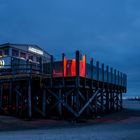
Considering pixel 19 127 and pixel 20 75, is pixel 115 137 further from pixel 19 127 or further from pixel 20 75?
pixel 20 75

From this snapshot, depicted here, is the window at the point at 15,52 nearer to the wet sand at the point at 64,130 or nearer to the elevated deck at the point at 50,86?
the elevated deck at the point at 50,86

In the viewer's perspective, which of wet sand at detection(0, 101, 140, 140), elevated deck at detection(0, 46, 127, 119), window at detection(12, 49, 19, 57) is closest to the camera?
wet sand at detection(0, 101, 140, 140)

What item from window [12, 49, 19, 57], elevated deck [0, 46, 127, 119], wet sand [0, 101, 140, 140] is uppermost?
window [12, 49, 19, 57]

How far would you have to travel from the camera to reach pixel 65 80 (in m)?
24.2

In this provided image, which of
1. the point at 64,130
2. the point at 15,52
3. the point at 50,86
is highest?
the point at 15,52

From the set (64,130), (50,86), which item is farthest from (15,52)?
(64,130)

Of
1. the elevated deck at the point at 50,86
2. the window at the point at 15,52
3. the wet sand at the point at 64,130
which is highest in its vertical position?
the window at the point at 15,52

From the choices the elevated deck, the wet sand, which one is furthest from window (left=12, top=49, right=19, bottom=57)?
the wet sand

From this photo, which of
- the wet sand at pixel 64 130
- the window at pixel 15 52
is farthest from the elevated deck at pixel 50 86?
the wet sand at pixel 64 130

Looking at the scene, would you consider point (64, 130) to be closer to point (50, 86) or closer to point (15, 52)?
point (50, 86)

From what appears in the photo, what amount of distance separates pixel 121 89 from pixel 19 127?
904 inches

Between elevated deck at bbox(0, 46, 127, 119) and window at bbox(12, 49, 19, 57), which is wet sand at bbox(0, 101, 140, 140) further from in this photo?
window at bbox(12, 49, 19, 57)

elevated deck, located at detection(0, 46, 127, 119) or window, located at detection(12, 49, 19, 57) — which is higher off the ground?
window, located at detection(12, 49, 19, 57)

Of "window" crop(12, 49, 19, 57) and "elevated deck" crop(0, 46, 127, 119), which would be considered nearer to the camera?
"elevated deck" crop(0, 46, 127, 119)
